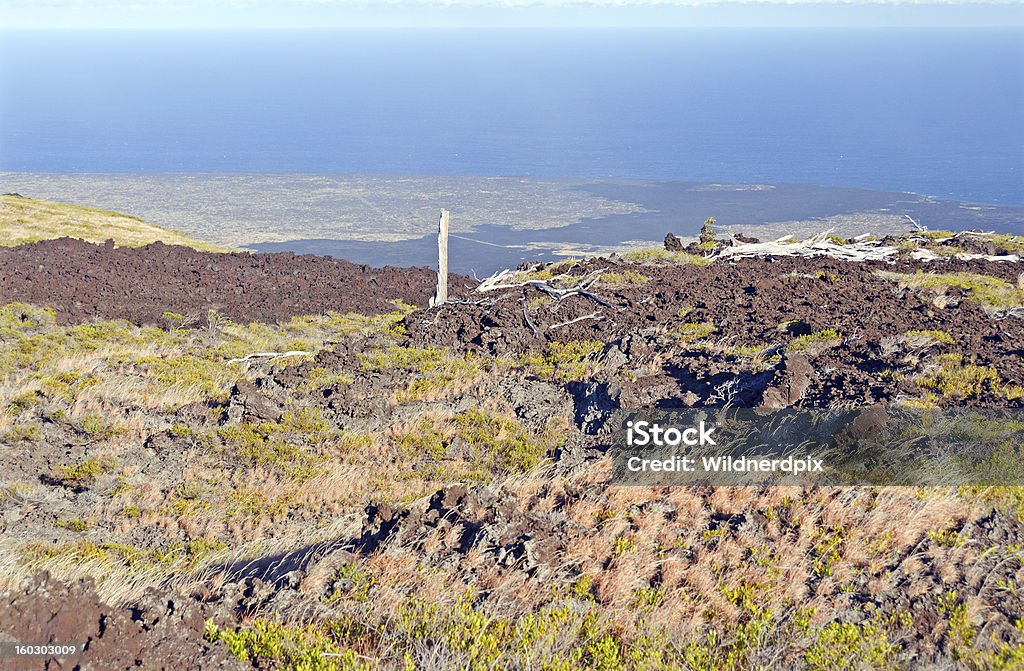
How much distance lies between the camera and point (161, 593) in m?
6.48

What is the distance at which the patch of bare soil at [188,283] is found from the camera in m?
20.3

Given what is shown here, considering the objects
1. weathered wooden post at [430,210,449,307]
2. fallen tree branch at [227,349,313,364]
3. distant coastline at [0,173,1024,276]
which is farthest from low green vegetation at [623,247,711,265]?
distant coastline at [0,173,1024,276]

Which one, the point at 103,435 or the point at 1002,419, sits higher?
the point at 1002,419

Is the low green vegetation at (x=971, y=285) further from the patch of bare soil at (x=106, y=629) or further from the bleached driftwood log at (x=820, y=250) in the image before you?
the patch of bare soil at (x=106, y=629)

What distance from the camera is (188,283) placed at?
920 inches

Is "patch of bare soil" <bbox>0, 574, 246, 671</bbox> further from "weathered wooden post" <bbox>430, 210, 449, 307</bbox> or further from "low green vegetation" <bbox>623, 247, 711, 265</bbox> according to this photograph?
"low green vegetation" <bbox>623, 247, 711, 265</bbox>

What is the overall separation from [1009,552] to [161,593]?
7240mm

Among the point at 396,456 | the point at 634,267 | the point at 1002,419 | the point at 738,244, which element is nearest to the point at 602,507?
the point at 396,456

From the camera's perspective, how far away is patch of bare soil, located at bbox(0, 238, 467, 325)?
20.3 metres

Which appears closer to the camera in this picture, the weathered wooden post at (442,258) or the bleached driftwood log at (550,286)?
the bleached driftwood log at (550,286)

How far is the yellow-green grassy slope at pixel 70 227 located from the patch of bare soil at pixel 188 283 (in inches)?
167

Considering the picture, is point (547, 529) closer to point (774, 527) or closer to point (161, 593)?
point (774, 527)

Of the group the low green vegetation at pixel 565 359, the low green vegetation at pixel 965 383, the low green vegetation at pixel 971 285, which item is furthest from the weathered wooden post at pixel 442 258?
the low green vegetation at pixel 965 383

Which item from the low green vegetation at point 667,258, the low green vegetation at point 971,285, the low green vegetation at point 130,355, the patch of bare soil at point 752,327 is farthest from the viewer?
the low green vegetation at point 667,258
